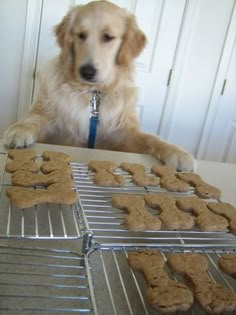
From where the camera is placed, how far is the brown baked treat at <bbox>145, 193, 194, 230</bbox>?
697mm

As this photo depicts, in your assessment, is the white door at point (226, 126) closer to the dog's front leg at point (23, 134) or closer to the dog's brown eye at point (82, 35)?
the dog's brown eye at point (82, 35)

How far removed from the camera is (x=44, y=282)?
52 cm

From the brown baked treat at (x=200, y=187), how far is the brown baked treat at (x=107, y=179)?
182 millimetres

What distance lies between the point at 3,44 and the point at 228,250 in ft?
6.32

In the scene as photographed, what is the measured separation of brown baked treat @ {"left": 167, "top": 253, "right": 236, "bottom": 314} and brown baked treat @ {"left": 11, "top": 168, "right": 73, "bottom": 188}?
29 cm

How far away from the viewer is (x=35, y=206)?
72 cm

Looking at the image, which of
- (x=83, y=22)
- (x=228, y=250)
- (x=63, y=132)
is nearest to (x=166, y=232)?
(x=228, y=250)

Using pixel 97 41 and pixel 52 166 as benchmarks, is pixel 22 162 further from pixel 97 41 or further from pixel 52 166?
pixel 97 41

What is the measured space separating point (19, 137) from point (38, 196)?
45 centimetres

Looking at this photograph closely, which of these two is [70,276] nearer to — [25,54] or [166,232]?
[166,232]

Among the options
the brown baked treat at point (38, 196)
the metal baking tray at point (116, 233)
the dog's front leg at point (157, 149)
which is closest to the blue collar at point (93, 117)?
the dog's front leg at point (157, 149)

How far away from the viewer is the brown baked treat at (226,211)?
73cm

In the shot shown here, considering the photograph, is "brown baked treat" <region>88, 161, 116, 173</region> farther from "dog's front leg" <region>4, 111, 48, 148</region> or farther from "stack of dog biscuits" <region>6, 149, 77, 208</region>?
"dog's front leg" <region>4, 111, 48, 148</region>

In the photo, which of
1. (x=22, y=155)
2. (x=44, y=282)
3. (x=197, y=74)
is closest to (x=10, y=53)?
(x=197, y=74)
